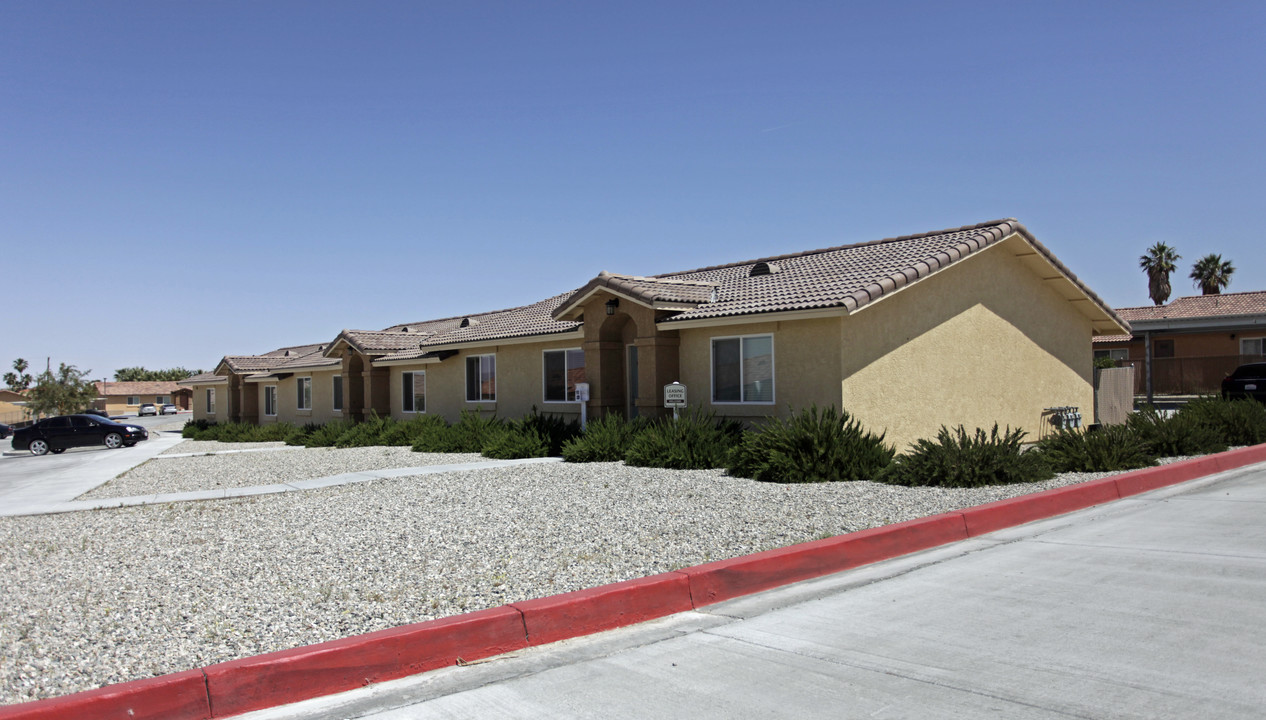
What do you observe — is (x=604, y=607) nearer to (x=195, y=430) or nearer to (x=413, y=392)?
(x=413, y=392)

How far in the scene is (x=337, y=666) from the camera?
5.63 m

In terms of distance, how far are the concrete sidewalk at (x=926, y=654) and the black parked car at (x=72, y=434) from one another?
3450cm

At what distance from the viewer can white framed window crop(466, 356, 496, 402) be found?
26406 millimetres

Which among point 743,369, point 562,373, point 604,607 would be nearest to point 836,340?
point 743,369

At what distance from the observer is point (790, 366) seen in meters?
17.3

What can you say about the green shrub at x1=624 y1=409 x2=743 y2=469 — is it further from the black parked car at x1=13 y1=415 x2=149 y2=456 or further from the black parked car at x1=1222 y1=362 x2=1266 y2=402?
the black parked car at x1=13 y1=415 x2=149 y2=456

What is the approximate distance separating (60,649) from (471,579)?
9.59ft

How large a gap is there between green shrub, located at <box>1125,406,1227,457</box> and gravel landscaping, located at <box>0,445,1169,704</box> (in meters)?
3.96

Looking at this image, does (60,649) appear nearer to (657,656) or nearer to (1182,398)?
(657,656)

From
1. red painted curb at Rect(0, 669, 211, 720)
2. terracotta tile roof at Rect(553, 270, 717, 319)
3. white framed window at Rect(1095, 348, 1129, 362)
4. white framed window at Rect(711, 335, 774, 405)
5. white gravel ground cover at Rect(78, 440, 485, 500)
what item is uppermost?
terracotta tile roof at Rect(553, 270, 717, 319)

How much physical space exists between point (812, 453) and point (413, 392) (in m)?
19.5

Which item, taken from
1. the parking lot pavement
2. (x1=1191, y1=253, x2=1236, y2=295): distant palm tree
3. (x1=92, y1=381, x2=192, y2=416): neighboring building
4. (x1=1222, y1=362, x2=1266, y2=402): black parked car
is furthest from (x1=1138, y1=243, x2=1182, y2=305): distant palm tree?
(x1=92, y1=381, x2=192, y2=416): neighboring building

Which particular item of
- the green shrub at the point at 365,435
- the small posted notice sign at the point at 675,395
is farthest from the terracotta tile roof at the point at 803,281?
the green shrub at the point at 365,435

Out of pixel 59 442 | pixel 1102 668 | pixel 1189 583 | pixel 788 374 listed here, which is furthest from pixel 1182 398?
pixel 59 442
